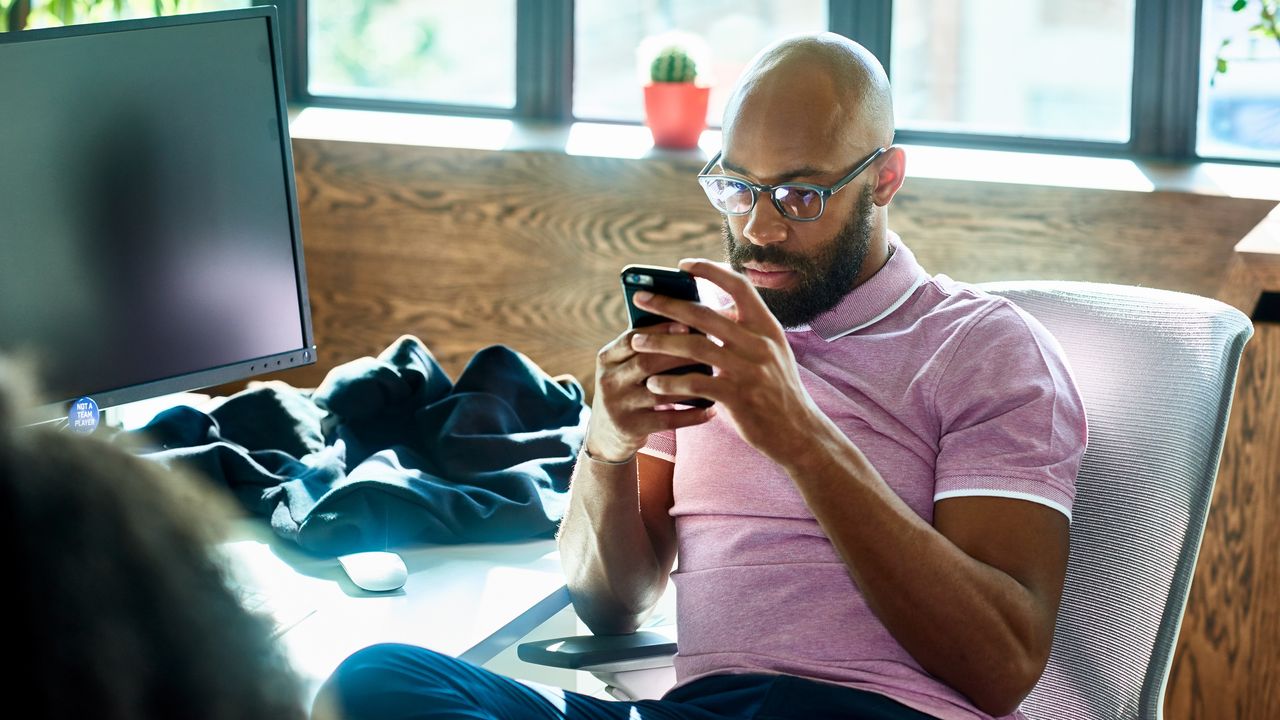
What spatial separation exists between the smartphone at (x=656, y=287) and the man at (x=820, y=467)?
0.01 metres

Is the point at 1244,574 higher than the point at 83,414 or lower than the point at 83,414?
lower

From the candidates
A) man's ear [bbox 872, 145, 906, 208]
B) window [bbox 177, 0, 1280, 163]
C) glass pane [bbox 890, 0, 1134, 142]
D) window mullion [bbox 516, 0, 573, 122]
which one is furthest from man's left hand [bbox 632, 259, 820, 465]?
window mullion [bbox 516, 0, 573, 122]

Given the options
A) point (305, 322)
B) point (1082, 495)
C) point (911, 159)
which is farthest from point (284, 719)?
point (911, 159)

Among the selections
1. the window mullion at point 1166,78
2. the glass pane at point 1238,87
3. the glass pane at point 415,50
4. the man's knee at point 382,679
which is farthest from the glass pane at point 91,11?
the glass pane at point 1238,87

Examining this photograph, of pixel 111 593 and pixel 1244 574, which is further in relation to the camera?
pixel 1244 574

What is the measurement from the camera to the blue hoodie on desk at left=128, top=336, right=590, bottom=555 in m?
1.60

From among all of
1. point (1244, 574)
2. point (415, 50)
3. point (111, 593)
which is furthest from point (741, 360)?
point (415, 50)

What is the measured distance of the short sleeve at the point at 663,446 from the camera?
65.4 inches

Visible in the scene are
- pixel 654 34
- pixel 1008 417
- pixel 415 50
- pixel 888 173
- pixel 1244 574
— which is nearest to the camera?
pixel 1008 417

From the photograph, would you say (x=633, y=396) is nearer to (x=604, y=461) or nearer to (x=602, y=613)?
(x=604, y=461)

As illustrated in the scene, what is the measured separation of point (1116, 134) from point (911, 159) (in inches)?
18.9

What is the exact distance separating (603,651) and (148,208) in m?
0.75

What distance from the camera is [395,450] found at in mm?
1785

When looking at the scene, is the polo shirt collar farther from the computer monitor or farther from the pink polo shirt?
the computer monitor
